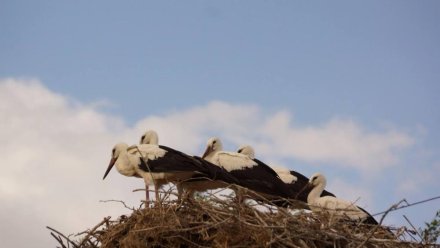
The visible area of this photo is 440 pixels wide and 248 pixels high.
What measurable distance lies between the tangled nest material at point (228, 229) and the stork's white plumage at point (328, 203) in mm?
394

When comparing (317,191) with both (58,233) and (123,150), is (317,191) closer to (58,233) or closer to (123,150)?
(123,150)

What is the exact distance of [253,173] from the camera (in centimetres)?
1232

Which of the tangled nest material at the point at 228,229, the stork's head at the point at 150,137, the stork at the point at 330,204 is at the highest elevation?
the stork's head at the point at 150,137

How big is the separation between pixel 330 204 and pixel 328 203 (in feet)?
0.14

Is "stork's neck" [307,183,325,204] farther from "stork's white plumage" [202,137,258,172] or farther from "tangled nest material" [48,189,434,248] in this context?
"tangled nest material" [48,189,434,248]

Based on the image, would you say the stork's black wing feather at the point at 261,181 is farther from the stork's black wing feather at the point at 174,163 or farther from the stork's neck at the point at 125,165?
the stork's neck at the point at 125,165

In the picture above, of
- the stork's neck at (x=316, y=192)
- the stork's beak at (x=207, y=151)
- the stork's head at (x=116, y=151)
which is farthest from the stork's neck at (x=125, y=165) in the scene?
the stork's neck at (x=316, y=192)

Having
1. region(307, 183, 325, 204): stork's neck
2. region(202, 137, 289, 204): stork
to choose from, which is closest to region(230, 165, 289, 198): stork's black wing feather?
region(202, 137, 289, 204): stork

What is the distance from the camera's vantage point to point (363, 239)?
26.1 feet

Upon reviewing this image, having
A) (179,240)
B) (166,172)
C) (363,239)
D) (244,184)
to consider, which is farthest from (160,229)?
(244,184)

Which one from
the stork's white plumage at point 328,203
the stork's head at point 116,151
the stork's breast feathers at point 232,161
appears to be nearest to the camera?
the stork's white plumage at point 328,203

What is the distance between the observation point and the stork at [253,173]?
1207 centimetres

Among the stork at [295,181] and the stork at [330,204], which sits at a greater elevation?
the stork at [295,181]

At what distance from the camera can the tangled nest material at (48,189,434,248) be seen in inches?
310
